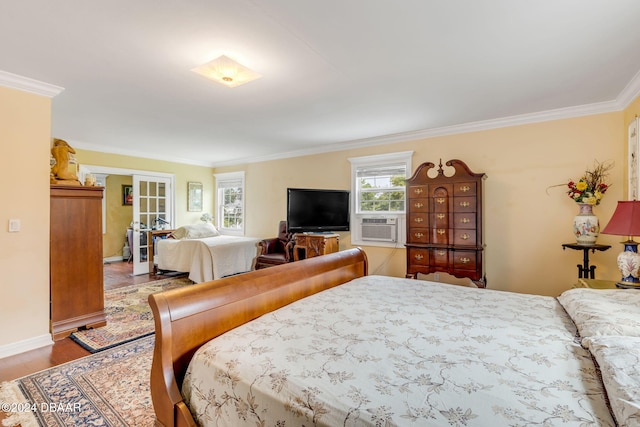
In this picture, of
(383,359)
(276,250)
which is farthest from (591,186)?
(276,250)

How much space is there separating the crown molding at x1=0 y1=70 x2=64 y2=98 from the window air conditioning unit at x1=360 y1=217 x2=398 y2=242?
3950 mm

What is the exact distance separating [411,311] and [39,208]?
10.9 feet

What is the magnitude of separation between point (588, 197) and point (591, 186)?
0.19 m

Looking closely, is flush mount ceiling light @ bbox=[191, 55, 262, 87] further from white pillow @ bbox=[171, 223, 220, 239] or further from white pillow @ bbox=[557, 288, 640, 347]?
white pillow @ bbox=[171, 223, 220, 239]

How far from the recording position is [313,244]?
4445 millimetres

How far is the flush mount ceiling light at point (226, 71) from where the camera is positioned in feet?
7.32

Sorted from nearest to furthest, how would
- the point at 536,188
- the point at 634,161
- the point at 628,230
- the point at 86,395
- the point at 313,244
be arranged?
the point at 86,395
the point at 628,230
the point at 634,161
the point at 536,188
the point at 313,244

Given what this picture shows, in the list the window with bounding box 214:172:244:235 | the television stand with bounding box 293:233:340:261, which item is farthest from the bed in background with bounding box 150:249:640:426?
the window with bounding box 214:172:244:235

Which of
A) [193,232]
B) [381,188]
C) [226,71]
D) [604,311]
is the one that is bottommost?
[604,311]

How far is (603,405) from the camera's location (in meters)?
0.88

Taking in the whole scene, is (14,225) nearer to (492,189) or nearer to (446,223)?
(446,223)

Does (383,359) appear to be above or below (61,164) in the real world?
below

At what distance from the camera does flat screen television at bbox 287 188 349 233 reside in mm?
4543

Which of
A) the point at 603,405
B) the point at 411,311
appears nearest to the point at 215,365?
the point at 411,311
